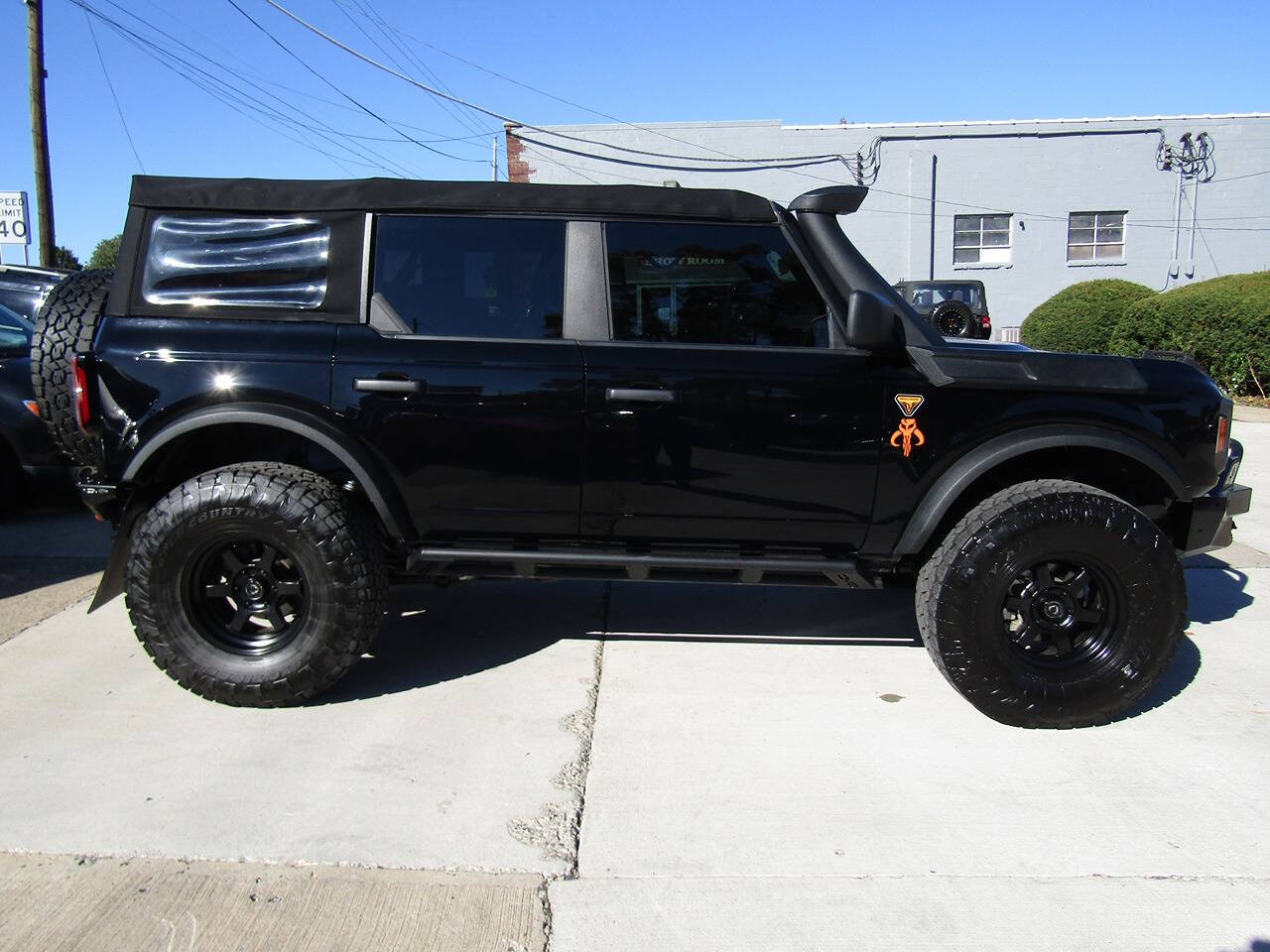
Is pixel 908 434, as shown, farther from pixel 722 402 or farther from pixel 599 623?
pixel 599 623

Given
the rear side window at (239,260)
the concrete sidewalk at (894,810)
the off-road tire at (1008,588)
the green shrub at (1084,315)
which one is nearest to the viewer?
the concrete sidewalk at (894,810)

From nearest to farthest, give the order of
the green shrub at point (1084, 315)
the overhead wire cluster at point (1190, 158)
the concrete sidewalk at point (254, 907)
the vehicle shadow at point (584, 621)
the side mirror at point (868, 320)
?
the concrete sidewalk at point (254, 907) → the side mirror at point (868, 320) → the vehicle shadow at point (584, 621) → the green shrub at point (1084, 315) → the overhead wire cluster at point (1190, 158)

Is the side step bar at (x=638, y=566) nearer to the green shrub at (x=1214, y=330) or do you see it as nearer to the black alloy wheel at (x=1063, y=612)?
the black alloy wheel at (x=1063, y=612)

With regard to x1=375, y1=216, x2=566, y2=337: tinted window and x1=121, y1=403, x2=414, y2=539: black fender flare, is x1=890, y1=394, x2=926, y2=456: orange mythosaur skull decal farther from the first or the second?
Result: x1=121, y1=403, x2=414, y2=539: black fender flare

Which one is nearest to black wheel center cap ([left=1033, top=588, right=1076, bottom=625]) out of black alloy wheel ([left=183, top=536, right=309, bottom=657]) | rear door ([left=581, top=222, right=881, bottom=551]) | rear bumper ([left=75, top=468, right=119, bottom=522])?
rear door ([left=581, top=222, right=881, bottom=551])

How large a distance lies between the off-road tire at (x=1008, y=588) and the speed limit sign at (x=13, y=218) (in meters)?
13.6

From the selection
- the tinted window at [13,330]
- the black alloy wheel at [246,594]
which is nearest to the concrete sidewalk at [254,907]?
the black alloy wheel at [246,594]

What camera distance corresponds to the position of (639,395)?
3.70 metres

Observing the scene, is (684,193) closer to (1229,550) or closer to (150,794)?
(150,794)

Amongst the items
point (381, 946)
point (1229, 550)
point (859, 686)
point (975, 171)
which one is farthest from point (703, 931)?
point (975, 171)

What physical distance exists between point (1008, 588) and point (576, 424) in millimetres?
1753

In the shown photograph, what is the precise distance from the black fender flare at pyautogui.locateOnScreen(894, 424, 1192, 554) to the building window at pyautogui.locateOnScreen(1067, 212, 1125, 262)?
2478 centimetres

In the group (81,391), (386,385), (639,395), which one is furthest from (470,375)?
(81,391)

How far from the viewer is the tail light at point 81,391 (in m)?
3.68
